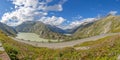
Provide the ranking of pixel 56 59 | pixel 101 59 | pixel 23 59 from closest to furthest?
pixel 101 59, pixel 23 59, pixel 56 59

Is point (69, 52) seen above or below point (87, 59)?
above

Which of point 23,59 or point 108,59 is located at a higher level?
point 23,59

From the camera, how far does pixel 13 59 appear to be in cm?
2803

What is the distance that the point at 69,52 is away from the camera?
139ft

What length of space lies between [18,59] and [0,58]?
1101cm

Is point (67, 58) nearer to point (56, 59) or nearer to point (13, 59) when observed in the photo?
point (56, 59)

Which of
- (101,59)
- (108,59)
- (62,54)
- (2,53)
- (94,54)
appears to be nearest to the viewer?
(2,53)

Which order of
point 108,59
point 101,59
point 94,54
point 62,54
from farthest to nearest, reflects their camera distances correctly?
point 62,54 → point 94,54 → point 101,59 → point 108,59

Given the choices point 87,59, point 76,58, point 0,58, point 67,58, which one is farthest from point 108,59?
point 0,58

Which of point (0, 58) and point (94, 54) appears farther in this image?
point (94, 54)

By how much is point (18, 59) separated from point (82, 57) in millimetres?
10520

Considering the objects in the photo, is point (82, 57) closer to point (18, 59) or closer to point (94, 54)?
point (94, 54)

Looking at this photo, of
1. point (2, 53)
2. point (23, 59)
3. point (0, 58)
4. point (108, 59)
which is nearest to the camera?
point (0, 58)

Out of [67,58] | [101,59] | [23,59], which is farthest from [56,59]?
[101,59]
